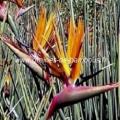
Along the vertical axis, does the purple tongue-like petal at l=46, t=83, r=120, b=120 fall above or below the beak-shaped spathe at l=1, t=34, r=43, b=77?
below

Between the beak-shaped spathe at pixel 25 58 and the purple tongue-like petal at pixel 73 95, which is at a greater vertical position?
the beak-shaped spathe at pixel 25 58

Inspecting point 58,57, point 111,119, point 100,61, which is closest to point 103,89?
point 58,57

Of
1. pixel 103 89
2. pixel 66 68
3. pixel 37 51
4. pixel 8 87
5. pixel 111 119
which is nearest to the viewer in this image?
pixel 103 89

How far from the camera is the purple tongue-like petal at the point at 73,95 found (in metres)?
0.76

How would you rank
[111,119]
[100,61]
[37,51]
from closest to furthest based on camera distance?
[37,51] < [111,119] < [100,61]

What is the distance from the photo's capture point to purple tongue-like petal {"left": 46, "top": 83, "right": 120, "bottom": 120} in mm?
762

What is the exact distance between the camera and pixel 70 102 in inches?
30.9

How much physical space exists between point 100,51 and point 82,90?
669mm

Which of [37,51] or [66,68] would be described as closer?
[66,68]

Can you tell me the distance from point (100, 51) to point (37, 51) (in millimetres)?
448

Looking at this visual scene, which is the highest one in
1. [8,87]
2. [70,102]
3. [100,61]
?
[70,102]

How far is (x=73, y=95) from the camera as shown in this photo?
0.79m

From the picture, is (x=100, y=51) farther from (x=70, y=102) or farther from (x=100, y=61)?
(x=70, y=102)

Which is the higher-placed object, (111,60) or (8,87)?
(111,60)
